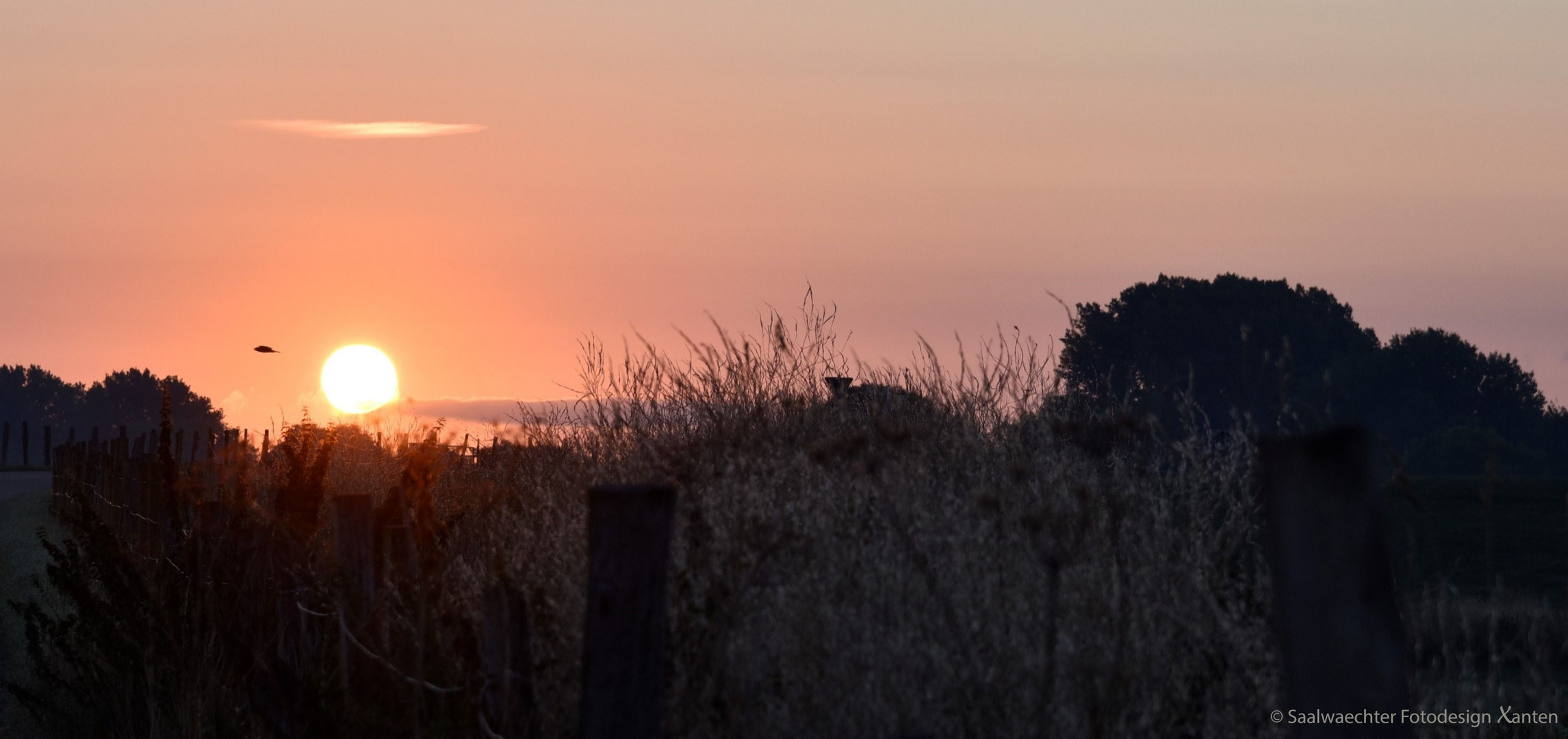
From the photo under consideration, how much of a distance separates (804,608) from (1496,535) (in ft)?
106

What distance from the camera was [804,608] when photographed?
5988 mm

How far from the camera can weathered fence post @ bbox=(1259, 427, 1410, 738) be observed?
251cm

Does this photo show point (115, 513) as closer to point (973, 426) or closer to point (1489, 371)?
point (973, 426)

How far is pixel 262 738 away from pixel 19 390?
118 metres

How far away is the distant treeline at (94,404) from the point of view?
97.9 m

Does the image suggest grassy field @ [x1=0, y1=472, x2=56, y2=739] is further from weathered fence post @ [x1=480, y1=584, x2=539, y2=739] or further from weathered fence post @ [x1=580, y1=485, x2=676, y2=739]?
weathered fence post @ [x1=580, y1=485, x2=676, y2=739]

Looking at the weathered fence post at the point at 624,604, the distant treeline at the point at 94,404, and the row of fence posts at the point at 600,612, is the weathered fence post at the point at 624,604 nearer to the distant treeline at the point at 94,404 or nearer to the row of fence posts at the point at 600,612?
the row of fence posts at the point at 600,612

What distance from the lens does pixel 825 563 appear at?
6.75 metres

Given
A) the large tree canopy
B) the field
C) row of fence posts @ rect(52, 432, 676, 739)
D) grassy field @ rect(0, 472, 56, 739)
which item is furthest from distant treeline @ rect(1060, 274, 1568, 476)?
row of fence posts @ rect(52, 432, 676, 739)

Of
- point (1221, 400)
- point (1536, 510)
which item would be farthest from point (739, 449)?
point (1221, 400)

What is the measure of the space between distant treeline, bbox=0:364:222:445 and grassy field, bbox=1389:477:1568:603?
80.3 meters

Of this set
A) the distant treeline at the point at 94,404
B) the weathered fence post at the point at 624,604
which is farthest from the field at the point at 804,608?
the distant treeline at the point at 94,404

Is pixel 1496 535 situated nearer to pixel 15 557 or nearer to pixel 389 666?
pixel 15 557

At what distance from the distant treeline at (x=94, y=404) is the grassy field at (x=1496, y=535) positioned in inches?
3161
